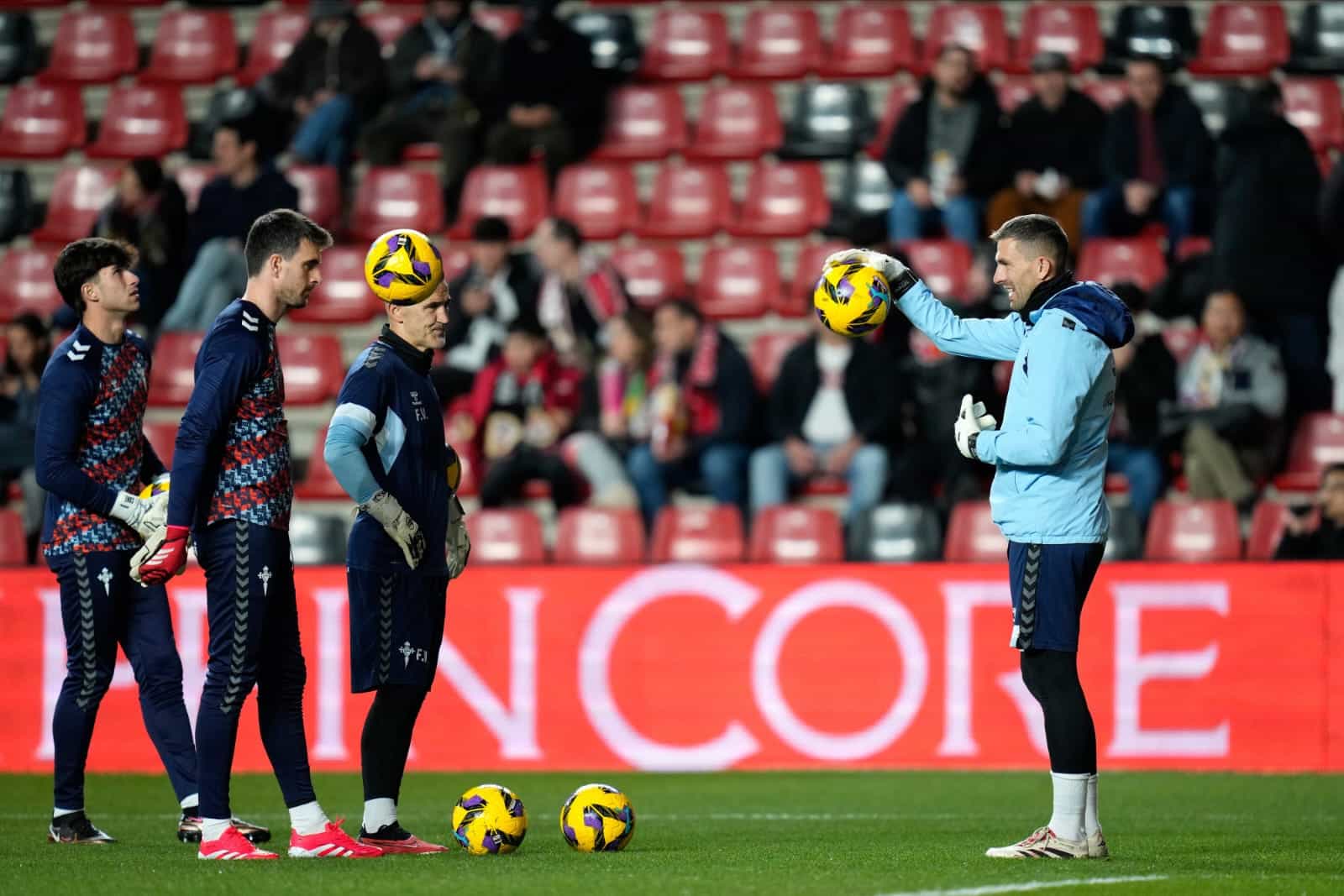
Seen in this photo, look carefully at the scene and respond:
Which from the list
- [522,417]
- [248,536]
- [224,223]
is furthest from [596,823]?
[224,223]

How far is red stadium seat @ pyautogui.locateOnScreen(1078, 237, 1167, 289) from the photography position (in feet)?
43.2

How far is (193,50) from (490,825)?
11.5 meters

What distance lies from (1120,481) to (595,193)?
4751mm

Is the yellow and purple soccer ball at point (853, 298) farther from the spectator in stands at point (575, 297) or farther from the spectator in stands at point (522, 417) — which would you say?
the spectator in stands at point (575, 297)

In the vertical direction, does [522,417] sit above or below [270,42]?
below

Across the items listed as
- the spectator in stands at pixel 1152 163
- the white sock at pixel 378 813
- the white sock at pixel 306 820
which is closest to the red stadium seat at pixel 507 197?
the spectator in stands at pixel 1152 163

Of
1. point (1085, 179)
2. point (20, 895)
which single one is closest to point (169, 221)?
point (1085, 179)

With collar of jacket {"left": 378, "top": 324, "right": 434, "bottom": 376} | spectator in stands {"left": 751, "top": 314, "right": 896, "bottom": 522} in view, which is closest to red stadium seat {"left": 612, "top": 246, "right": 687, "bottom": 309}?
spectator in stands {"left": 751, "top": 314, "right": 896, "bottom": 522}

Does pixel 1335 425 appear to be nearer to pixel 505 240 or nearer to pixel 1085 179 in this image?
pixel 1085 179

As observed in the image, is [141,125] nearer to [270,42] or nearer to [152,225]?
[270,42]

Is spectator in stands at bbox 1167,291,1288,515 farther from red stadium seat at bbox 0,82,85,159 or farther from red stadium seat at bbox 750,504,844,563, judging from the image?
red stadium seat at bbox 0,82,85,159

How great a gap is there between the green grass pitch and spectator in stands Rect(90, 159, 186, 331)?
173 inches

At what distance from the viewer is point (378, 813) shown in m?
6.41

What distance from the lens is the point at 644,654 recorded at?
10.7 meters
